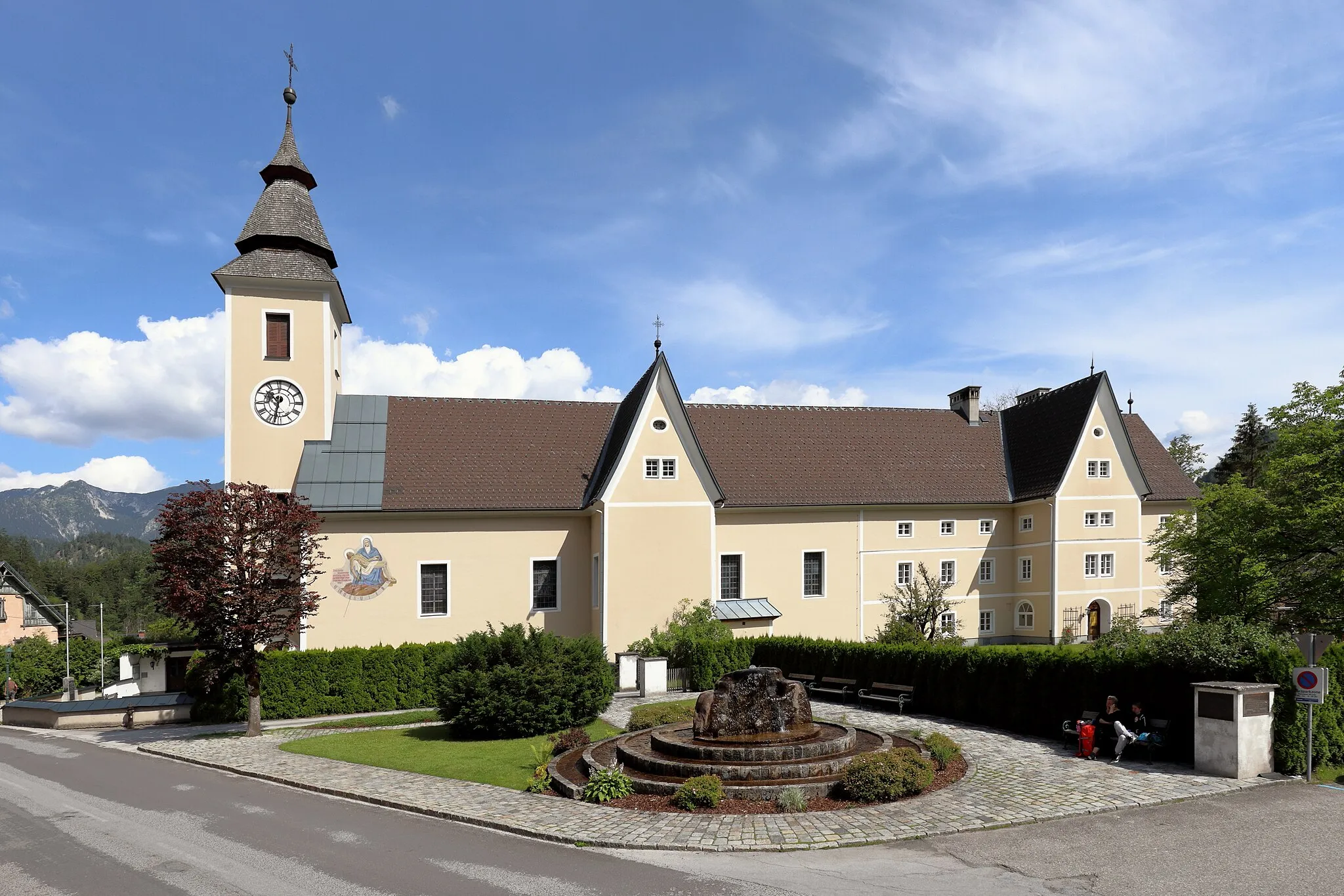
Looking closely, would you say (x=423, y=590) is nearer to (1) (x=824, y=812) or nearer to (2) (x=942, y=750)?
(2) (x=942, y=750)

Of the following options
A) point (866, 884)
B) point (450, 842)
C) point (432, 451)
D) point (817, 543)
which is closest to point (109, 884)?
point (450, 842)

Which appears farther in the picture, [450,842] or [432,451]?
[432,451]

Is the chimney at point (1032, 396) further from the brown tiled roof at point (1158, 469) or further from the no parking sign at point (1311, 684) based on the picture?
the no parking sign at point (1311, 684)

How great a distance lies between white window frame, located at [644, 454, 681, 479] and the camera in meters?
32.2

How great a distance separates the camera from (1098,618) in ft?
128

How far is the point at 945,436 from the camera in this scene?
41.8 m

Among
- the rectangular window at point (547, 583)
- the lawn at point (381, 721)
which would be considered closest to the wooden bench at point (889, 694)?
the lawn at point (381, 721)

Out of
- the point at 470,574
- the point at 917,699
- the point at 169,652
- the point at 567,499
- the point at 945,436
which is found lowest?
the point at 169,652

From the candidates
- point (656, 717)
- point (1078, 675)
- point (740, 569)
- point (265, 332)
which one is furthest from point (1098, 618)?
point (265, 332)

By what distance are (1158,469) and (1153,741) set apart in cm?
3012

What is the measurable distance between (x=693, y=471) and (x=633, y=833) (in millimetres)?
20776

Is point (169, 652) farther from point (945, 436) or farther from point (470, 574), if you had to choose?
point (945, 436)

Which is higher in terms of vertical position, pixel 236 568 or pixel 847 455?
pixel 847 455

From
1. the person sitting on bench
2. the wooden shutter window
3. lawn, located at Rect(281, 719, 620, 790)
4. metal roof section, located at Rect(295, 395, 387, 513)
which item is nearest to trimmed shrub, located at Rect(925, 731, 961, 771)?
the person sitting on bench
